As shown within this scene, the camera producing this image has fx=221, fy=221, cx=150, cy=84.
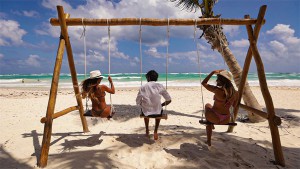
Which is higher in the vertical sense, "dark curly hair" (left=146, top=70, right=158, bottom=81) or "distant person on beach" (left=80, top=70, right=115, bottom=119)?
"dark curly hair" (left=146, top=70, right=158, bottom=81)

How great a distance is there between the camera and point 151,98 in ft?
14.0

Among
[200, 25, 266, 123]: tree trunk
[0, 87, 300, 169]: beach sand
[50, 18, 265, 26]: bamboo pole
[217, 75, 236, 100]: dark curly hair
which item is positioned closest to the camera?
[0, 87, 300, 169]: beach sand

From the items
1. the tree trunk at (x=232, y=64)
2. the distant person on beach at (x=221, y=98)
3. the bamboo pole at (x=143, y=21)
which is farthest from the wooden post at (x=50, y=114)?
the tree trunk at (x=232, y=64)

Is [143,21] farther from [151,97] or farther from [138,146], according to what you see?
[138,146]

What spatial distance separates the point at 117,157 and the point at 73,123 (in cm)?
282

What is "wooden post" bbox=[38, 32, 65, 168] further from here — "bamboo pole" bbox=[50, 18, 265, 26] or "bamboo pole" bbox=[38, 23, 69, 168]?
"bamboo pole" bbox=[50, 18, 265, 26]

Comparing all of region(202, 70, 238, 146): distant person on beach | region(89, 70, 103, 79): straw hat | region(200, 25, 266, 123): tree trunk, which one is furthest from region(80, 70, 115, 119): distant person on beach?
region(200, 25, 266, 123): tree trunk

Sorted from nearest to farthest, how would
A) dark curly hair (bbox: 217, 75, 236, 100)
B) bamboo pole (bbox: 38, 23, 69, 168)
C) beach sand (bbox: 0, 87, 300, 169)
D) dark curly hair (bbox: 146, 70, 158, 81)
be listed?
bamboo pole (bbox: 38, 23, 69, 168), beach sand (bbox: 0, 87, 300, 169), dark curly hair (bbox: 217, 75, 236, 100), dark curly hair (bbox: 146, 70, 158, 81)

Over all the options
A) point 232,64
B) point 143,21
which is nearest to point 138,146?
point 143,21

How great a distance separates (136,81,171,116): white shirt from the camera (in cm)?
423

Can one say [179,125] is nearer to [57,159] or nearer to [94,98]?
[94,98]

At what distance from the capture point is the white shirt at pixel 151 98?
166 inches

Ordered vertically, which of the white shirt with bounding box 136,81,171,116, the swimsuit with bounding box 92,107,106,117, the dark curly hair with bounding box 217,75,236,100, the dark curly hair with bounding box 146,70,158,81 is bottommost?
the swimsuit with bounding box 92,107,106,117

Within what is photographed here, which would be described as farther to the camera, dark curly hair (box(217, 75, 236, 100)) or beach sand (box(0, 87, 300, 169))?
dark curly hair (box(217, 75, 236, 100))
